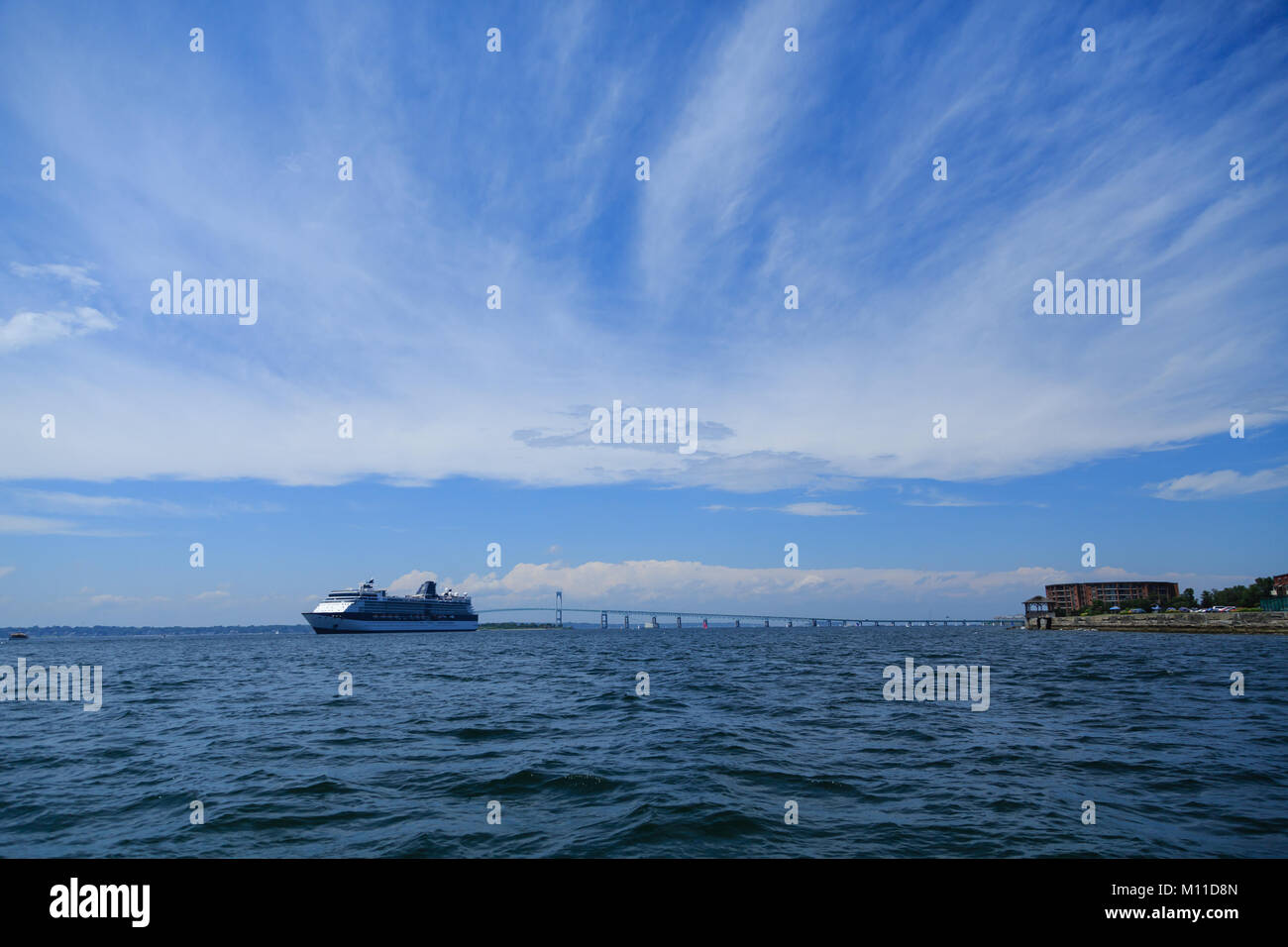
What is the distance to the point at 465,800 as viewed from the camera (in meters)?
13.5

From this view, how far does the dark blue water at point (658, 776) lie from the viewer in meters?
11.1

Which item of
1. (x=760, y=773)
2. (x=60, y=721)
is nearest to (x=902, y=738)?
(x=760, y=773)

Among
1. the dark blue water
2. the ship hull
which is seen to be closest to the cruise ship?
the ship hull

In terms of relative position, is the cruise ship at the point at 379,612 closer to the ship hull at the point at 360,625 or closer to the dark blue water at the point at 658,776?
the ship hull at the point at 360,625

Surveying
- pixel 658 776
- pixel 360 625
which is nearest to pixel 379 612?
pixel 360 625

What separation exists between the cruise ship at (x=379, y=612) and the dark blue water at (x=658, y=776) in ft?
455

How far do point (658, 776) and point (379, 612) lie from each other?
166m

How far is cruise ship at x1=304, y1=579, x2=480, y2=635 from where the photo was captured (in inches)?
6275

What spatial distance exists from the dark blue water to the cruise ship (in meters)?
139

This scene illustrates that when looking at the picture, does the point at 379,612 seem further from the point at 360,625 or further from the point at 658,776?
Answer: the point at 658,776
